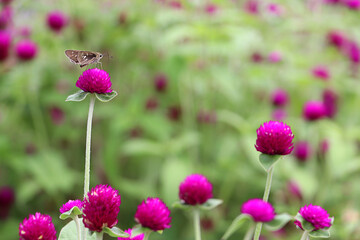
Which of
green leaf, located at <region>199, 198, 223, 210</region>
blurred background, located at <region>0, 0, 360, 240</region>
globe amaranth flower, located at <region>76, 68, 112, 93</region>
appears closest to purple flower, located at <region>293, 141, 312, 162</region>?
blurred background, located at <region>0, 0, 360, 240</region>

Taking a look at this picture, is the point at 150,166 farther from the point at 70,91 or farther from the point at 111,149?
the point at 70,91

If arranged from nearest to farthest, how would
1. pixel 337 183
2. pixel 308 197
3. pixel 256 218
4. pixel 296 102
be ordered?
pixel 256 218, pixel 308 197, pixel 337 183, pixel 296 102

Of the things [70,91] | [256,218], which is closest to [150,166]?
[70,91]

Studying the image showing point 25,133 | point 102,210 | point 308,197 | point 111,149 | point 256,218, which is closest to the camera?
point 102,210

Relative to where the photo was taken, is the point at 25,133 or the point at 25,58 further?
the point at 25,133

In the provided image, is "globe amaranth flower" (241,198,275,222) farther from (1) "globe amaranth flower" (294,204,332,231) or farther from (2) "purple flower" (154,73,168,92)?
(2) "purple flower" (154,73,168,92)

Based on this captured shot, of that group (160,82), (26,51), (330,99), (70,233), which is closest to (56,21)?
(26,51)

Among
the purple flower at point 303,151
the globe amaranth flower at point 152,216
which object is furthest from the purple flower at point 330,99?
the globe amaranth flower at point 152,216

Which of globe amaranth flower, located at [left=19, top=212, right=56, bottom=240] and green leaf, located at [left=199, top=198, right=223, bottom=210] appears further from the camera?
green leaf, located at [left=199, top=198, right=223, bottom=210]
